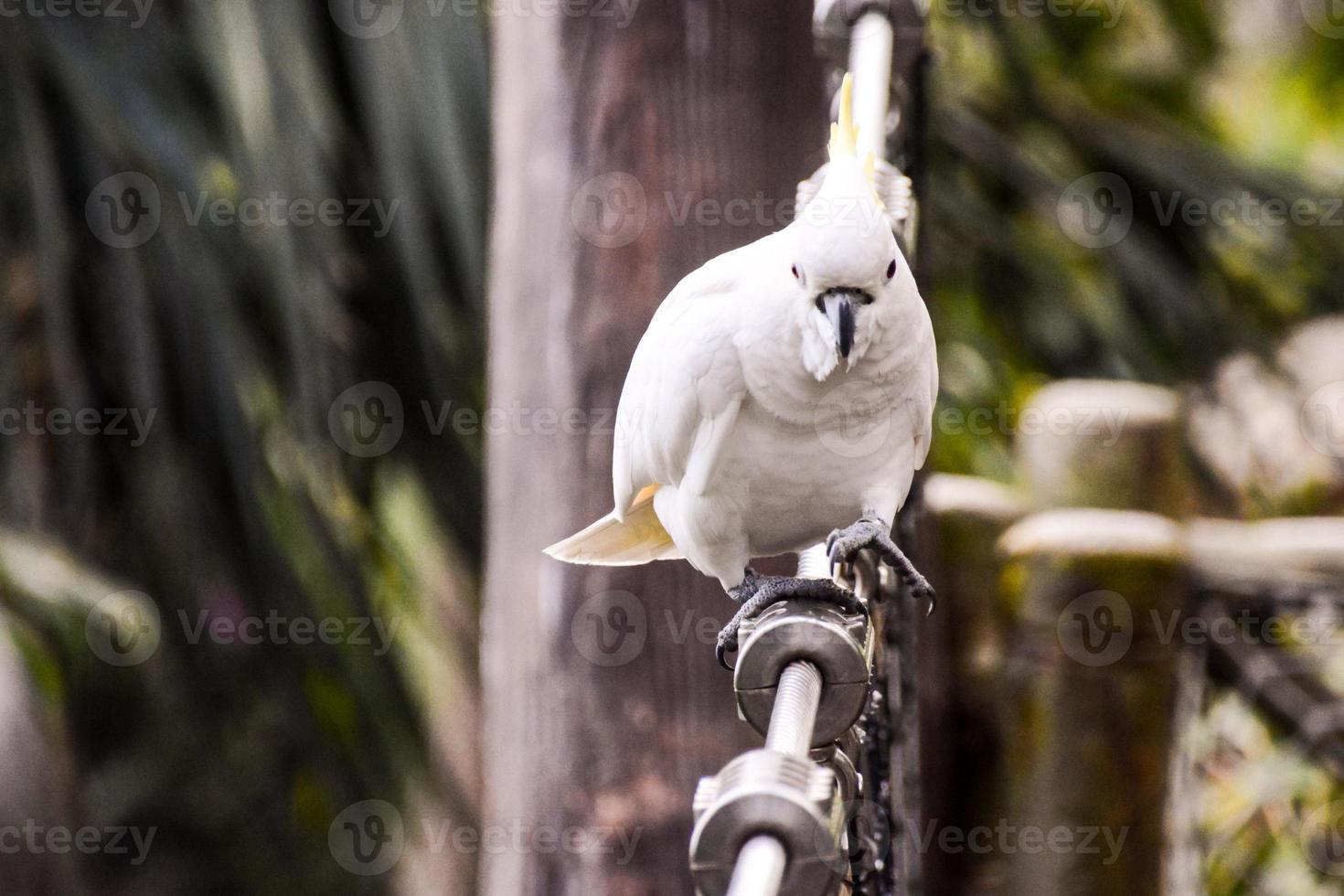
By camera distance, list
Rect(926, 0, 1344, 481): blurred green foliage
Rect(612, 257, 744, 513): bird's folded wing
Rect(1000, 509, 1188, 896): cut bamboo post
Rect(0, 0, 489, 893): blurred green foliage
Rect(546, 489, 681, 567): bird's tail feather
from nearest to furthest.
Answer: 1. Rect(612, 257, 744, 513): bird's folded wing
2. Rect(546, 489, 681, 567): bird's tail feather
3. Rect(1000, 509, 1188, 896): cut bamboo post
4. Rect(0, 0, 489, 893): blurred green foliage
5. Rect(926, 0, 1344, 481): blurred green foliage

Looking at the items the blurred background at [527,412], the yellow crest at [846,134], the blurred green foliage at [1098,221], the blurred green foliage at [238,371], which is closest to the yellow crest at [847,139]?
the yellow crest at [846,134]

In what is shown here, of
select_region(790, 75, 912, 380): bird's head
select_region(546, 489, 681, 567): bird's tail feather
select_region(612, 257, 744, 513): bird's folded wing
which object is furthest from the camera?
select_region(546, 489, 681, 567): bird's tail feather

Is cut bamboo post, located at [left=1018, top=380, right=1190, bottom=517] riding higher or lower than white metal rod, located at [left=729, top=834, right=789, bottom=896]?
higher

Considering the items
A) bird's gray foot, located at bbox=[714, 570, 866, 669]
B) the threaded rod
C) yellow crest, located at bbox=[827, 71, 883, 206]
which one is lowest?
the threaded rod

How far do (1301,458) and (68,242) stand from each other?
221cm

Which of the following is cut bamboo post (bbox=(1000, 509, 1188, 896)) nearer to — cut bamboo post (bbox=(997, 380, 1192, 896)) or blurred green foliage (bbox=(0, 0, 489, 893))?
cut bamboo post (bbox=(997, 380, 1192, 896))

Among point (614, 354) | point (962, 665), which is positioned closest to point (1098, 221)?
point (962, 665)

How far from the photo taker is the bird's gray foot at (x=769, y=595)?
2.48 ft

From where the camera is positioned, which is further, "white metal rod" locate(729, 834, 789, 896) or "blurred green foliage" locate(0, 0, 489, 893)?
"blurred green foliage" locate(0, 0, 489, 893)

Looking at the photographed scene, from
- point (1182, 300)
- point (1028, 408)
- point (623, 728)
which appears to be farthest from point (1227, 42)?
point (623, 728)

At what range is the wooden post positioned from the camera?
1152 millimetres

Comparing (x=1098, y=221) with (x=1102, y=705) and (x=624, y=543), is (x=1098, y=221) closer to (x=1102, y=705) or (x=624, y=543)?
(x=1102, y=705)

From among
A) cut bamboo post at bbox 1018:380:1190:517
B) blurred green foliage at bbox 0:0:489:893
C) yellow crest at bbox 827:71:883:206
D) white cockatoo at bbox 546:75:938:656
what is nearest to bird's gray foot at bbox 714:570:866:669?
white cockatoo at bbox 546:75:938:656

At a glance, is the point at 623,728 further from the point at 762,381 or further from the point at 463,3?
the point at 463,3
